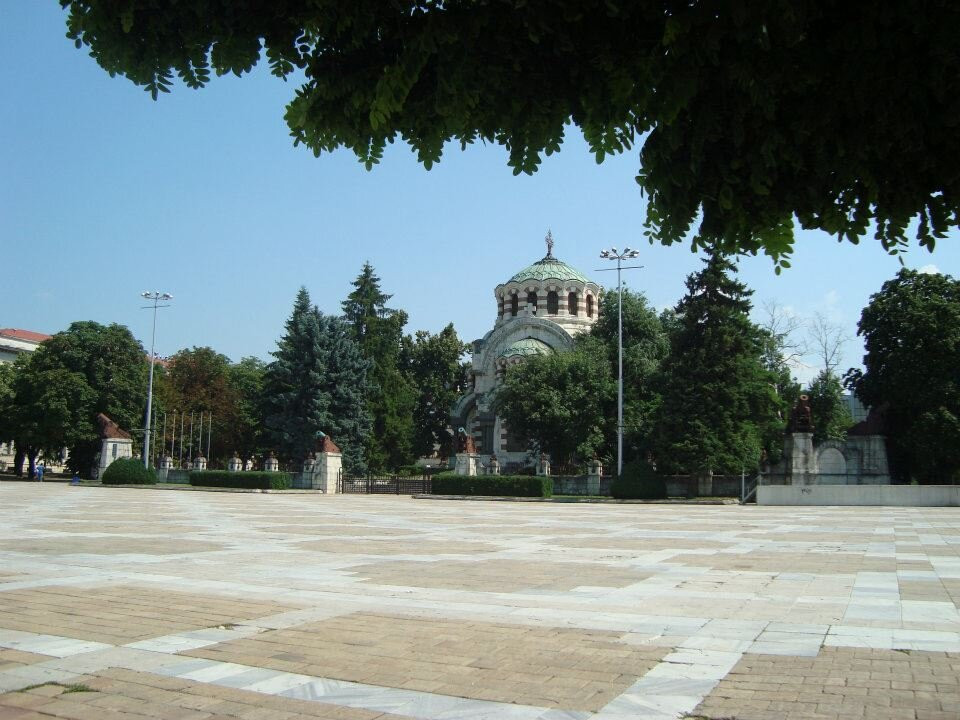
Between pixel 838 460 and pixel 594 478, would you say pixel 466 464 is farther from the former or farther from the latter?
pixel 838 460

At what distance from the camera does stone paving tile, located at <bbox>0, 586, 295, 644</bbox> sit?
6.70 metres

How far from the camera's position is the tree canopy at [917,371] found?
1437 inches

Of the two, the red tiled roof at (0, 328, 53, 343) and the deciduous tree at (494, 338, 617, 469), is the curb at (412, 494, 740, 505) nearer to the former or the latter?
the deciduous tree at (494, 338, 617, 469)

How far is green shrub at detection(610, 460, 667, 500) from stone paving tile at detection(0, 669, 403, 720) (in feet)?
113

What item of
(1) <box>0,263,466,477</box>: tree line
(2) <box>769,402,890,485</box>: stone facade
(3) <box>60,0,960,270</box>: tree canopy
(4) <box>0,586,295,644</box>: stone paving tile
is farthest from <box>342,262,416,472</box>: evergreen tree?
(3) <box>60,0,960,270</box>: tree canopy

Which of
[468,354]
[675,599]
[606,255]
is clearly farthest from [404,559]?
[468,354]

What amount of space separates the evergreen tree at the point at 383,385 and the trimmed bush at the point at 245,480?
11.1 metres

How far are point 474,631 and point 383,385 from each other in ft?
182

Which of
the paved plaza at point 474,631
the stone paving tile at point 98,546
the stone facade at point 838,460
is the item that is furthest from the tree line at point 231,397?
the paved plaza at point 474,631

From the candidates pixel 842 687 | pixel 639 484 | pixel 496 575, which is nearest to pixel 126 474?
pixel 639 484

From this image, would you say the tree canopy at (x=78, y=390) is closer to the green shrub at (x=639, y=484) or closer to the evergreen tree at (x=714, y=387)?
the green shrub at (x=639, y=484)

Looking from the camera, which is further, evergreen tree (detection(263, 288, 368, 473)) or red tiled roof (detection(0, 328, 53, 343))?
red tiled roof (detection(0, 328, 53, 343))

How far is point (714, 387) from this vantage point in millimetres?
38188

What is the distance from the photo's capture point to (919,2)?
3.20 meters
